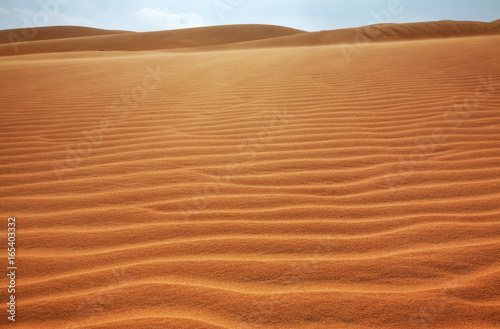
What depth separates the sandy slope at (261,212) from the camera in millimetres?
1428

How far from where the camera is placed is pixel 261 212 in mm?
2057

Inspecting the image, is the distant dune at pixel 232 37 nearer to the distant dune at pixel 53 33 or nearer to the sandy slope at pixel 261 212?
the distant dune at pixel 53 33

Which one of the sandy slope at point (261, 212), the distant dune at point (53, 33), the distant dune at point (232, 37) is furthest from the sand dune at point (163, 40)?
the sandy slope at point (261, 212)

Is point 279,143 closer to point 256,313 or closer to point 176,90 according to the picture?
point 256,313

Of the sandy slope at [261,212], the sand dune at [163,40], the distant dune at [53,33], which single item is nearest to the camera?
the sandy slope at [261,212]

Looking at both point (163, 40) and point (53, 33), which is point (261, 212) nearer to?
point (163, 40)

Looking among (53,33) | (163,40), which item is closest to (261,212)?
(163,40)

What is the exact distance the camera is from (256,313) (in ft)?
4.58

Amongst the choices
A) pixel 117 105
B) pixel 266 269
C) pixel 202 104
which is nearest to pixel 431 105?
pixel 202 104

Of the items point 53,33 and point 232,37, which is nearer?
point 232,37

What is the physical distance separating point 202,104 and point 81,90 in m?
2.47

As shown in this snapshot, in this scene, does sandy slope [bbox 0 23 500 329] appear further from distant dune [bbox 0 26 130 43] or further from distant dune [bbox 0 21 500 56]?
distant dune [bbox 0 26 130 43]

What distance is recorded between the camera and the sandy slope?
1.43 meters

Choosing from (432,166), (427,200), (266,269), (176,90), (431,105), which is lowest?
(266,269)
